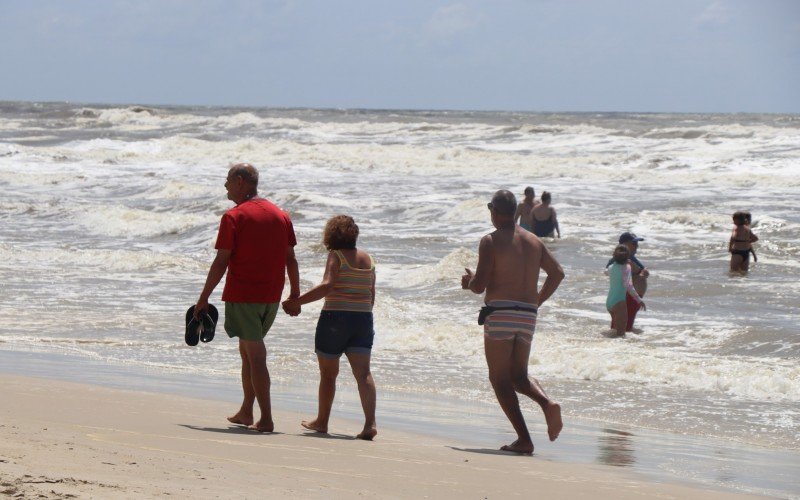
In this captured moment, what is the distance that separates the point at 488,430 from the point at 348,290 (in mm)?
1713

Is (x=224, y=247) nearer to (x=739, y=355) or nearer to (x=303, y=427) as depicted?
(x=303, y=427)

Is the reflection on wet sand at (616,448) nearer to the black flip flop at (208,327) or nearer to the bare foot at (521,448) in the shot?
the bare foot at (521,448)

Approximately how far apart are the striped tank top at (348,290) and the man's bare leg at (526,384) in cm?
91

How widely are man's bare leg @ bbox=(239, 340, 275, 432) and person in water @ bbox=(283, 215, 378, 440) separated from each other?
28 cm

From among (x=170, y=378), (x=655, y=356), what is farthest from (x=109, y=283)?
(x=655, y=356)

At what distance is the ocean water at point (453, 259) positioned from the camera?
9.95 meters

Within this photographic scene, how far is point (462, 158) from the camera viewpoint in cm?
4462

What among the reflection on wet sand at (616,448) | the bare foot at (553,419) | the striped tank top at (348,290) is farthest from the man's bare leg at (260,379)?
the reflection on wet sand at (616,448)

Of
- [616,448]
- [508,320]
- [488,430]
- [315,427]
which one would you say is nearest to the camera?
[508,320]

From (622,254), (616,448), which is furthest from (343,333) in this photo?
(622,254)

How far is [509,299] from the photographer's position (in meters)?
6.37

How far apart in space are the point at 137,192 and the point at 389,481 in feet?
94.9

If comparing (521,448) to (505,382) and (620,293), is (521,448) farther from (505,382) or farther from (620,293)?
(620,293)

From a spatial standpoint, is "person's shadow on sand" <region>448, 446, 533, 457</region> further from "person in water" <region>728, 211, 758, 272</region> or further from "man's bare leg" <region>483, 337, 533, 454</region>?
"person in water" <region>728, 211, 758, 272</region>
